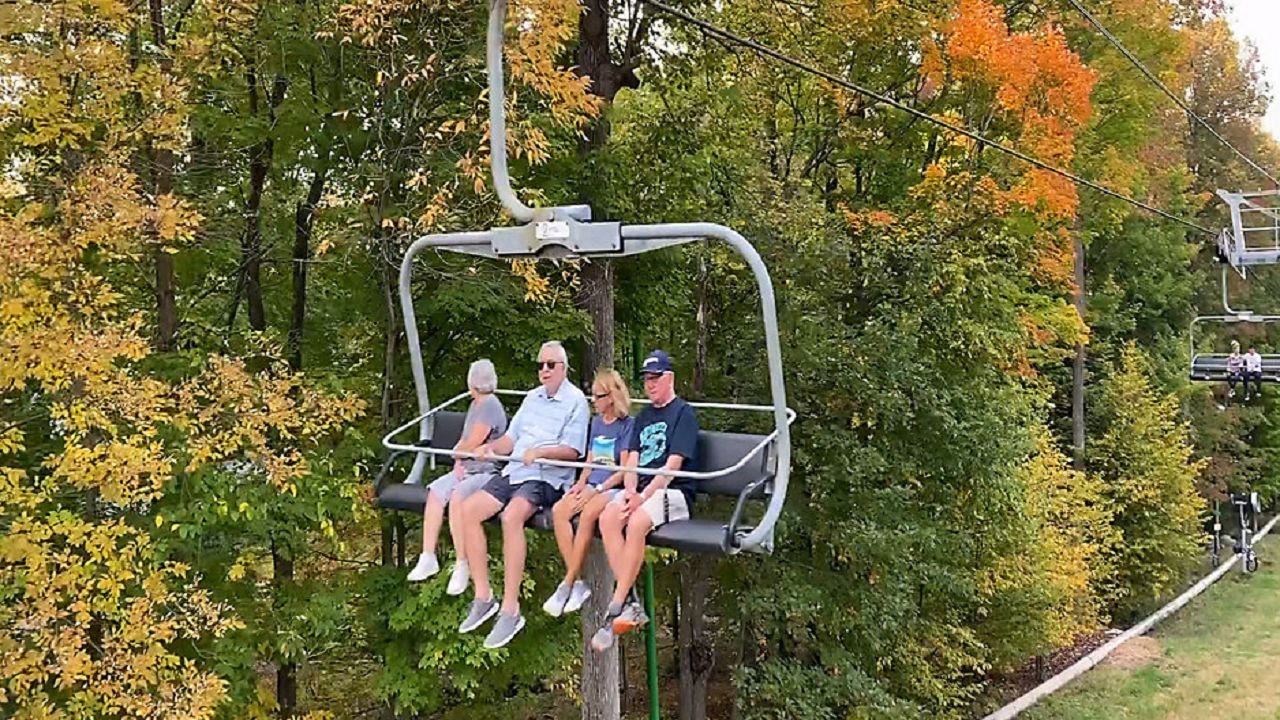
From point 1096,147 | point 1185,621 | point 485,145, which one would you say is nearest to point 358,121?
point 485,145

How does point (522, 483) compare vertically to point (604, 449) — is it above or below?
below

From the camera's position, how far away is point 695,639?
13.3 metres

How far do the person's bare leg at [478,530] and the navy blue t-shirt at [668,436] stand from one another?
2.78ft

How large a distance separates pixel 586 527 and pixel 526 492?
1.26 feet

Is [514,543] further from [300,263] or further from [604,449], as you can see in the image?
[300,263]

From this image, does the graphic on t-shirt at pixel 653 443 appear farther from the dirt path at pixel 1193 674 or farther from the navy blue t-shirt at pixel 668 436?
the dirt path at pixel 1193 674

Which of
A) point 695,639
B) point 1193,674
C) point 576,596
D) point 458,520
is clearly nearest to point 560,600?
point 576,596

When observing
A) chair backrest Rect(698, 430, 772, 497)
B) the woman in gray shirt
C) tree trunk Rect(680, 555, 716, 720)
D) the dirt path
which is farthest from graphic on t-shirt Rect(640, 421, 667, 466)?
the dirt path

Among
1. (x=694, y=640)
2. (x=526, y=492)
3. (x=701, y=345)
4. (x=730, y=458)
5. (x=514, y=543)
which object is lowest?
(x=694, y=640)

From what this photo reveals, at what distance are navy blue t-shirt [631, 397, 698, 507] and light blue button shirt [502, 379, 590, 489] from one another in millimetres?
388

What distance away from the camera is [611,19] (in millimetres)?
10484

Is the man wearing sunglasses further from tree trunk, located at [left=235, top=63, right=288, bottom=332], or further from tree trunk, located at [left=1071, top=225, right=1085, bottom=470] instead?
tree trunk, located at [left=1071, top=225, right=1085, bottom=470]

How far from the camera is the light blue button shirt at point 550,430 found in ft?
16.4

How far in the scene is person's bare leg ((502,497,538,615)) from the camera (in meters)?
4.93
